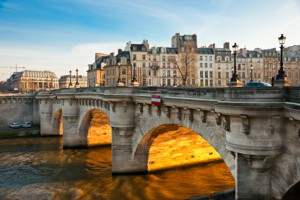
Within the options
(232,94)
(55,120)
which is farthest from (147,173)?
(55,120)

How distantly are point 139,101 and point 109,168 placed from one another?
436 inches

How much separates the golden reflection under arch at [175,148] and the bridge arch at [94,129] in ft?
50.9

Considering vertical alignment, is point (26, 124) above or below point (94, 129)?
below

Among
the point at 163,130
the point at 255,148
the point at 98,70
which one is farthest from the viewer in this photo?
the point at 98,70

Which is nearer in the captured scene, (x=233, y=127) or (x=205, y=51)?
(x=233, y=127)

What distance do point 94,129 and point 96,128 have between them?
337 mm

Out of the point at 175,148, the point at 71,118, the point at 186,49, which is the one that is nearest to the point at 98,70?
the point at 186,49

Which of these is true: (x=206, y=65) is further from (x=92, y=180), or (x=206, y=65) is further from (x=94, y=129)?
(x=92, y=180)

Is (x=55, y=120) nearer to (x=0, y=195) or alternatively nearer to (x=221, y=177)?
(x=0, y=195)

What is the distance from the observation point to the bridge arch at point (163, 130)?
16.3 m

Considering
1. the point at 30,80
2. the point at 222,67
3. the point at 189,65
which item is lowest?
the point at 222,67

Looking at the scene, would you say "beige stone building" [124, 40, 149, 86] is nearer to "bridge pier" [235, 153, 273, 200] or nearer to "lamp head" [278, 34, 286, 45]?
"lamp head" [278, 34, 286, 45]

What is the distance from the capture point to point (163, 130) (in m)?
26.7

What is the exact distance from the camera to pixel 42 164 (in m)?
35.5
